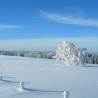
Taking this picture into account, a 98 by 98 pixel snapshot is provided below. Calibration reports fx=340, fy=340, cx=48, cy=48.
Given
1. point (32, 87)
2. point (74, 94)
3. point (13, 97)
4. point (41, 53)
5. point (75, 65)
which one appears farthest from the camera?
point (41, 53)

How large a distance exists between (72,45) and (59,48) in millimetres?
1618

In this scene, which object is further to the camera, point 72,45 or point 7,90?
point 72,45

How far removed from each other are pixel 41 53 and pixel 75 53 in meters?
36.3

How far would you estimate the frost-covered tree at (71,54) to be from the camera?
118ft

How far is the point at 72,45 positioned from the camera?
37094mm

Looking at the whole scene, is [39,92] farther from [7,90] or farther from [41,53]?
[41,53]

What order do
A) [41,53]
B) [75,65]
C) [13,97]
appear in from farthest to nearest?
[41,53], [75,65], [13,97]

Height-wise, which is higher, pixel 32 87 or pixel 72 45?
pixel 72 45

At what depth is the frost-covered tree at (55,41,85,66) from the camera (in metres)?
36.1

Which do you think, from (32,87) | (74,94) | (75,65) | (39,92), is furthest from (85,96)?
(75,65)

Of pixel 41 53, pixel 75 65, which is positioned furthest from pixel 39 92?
pixel 41 53

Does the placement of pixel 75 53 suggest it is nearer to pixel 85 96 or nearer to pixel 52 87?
pixel 52 87

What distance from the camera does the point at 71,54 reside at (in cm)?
3656

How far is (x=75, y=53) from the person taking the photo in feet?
119
